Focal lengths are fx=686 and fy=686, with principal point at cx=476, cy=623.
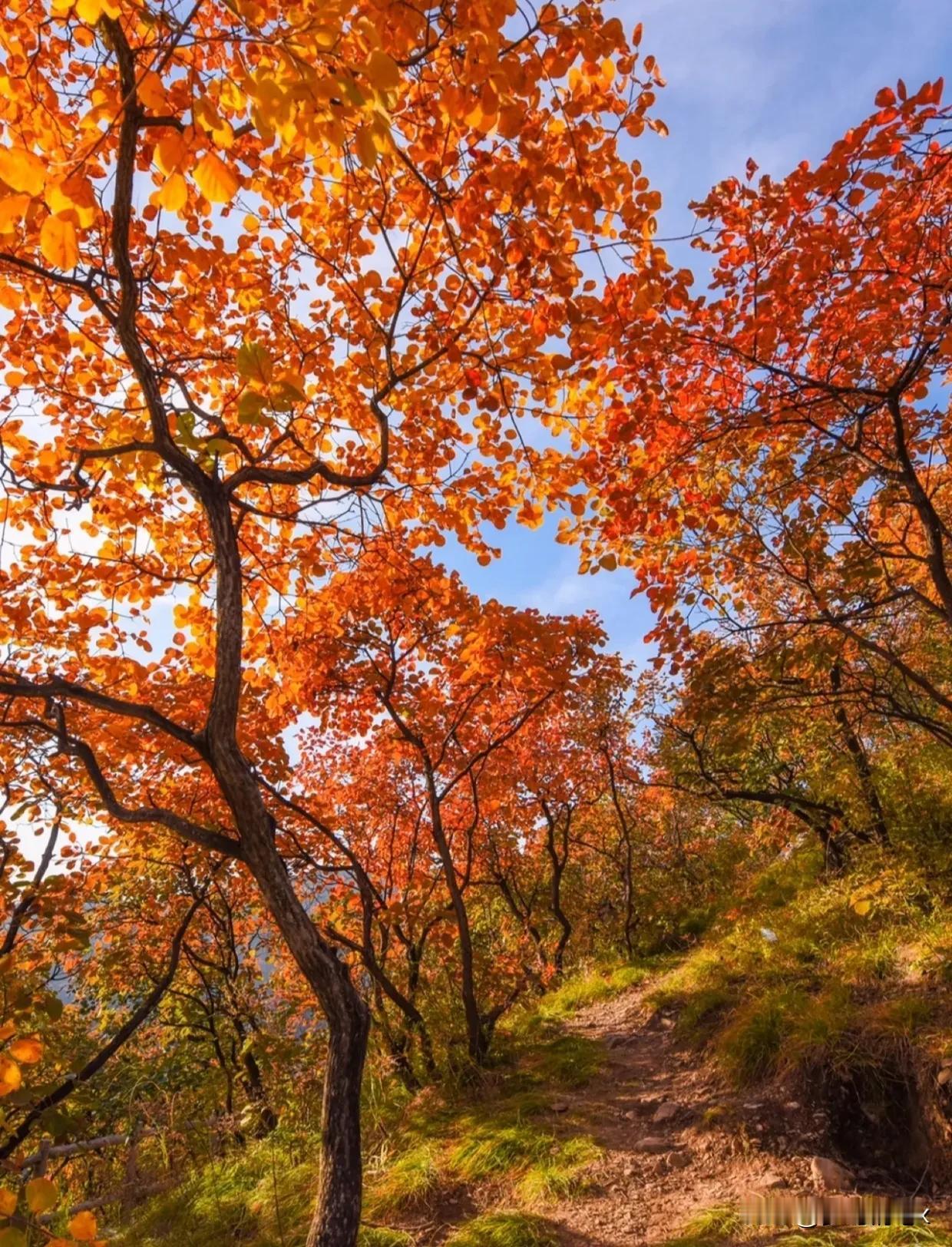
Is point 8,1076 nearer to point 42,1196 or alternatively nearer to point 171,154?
point 42,1196

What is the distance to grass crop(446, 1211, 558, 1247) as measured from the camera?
3664 millimetres

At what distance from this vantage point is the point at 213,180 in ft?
6.25

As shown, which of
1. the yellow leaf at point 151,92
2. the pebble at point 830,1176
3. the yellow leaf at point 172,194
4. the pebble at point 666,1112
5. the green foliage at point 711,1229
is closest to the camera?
the yellow leaf at point 172,194

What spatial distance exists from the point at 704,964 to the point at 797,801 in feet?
6.41

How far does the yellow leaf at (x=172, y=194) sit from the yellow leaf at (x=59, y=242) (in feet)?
0.85

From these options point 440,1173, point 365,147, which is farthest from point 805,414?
point 440,1173

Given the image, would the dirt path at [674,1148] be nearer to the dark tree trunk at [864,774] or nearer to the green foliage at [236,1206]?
the green foliage at [236,1206]

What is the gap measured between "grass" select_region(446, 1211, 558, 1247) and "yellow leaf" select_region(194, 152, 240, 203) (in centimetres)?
489

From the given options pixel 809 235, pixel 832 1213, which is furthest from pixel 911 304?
pixel 832 1213

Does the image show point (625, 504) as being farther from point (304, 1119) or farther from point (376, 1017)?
point (304, 1119)

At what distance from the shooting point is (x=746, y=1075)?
4.79m

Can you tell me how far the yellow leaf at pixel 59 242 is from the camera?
1.90 m

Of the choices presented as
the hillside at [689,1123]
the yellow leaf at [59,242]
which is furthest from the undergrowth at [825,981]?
the yellow leaf at [59,242]

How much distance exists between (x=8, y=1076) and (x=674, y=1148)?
434cm
